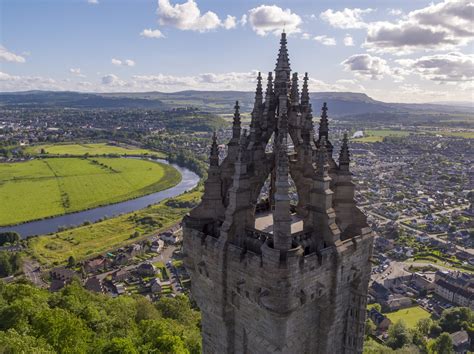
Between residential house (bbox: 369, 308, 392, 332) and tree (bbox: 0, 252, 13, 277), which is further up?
tree (bbox: 0, 252, 13, 277)

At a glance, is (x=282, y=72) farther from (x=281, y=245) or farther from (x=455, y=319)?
(x=455, y=319)

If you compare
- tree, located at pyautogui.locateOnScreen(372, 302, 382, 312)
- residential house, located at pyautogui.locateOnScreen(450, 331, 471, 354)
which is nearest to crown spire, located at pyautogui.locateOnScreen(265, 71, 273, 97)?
residential house, located at pyautogui.locateOnScreen(450, 331, 471, 354)

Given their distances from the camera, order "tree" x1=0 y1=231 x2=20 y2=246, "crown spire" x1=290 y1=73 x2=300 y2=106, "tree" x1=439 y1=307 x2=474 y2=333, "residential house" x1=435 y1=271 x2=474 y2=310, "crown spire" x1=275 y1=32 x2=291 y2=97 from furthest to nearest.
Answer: "tree" x1=0 y1=231 x2=20 y2=246, "residential house" x1=435 y1=271 x2=474 y2=310, "tree" x1=439 y1=307 x2=474 y2=333, "crown spire" x1=290 y1=73 x2=300 y2=106, "crown spire" x1=275 y1=32 x2=291 y2=97

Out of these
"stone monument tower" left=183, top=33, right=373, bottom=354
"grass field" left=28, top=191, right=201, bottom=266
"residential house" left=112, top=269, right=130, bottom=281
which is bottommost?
"residential house" left=112, top=269, right=130, bottom=281

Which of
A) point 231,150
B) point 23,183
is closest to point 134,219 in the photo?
point 23,183

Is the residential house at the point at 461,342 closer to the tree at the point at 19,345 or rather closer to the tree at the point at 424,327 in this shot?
the tree at the point at 424,327

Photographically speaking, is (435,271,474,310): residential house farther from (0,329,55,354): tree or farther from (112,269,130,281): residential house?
(0,329,55,354): tree

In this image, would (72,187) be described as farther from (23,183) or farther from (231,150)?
(231,150)
